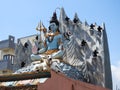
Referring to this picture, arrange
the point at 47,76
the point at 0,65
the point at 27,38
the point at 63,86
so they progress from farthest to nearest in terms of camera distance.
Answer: the point at 0,65, the point at 27,38, the point at 63,86, the point at 47,76

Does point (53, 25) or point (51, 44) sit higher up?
point (53, 25)

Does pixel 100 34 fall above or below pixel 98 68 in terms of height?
above

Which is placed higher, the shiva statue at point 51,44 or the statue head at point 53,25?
the statue head at point 53,25

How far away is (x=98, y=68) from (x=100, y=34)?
4.92 feet

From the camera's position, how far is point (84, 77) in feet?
33.5

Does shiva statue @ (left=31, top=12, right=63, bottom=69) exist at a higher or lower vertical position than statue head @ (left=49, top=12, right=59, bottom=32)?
lower

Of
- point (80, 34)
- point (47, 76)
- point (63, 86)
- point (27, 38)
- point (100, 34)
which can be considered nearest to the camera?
point (47, 76)

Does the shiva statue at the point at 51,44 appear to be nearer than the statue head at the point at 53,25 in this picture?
Yes

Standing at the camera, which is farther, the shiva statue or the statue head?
the statue head

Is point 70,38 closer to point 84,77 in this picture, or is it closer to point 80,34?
point 80,34

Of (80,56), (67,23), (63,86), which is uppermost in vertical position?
(67,23)

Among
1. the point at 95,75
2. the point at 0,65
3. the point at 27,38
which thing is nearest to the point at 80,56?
the point at 95,75

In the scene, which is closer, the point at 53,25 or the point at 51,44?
the point at 51,44

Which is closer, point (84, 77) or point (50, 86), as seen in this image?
point (50, 86)
